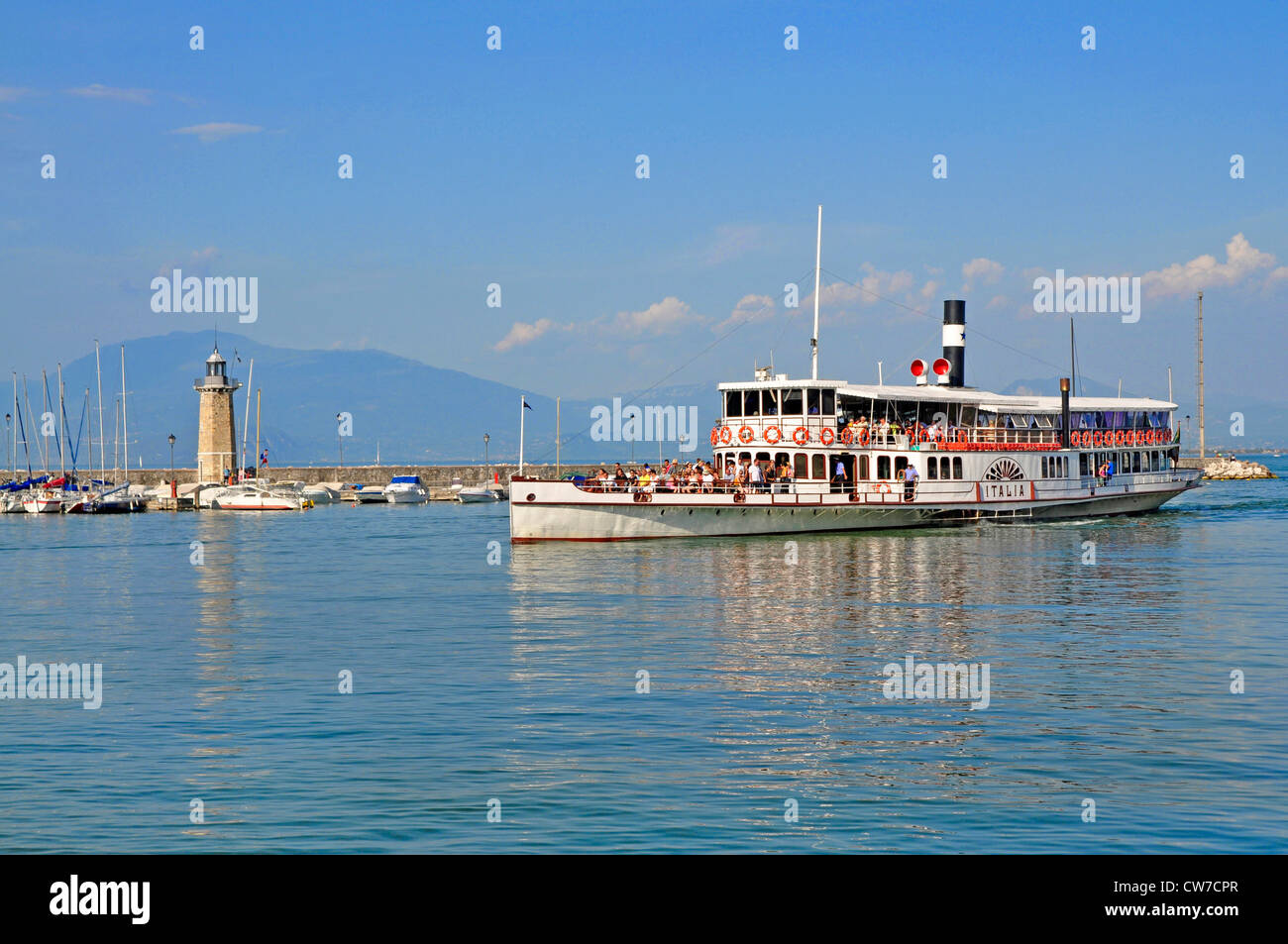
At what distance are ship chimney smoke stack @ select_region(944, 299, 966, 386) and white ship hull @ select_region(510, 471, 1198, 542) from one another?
9038 mm

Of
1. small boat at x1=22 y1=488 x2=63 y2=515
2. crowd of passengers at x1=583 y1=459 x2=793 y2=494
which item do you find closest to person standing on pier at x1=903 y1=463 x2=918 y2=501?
crowd of passengers at x1=583 y1=459 x2=793 y2=494

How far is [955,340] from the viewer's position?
65.2 meters

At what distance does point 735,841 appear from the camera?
1174cm

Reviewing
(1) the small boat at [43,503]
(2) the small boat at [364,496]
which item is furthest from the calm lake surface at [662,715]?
(2) the small boat at [364,496]

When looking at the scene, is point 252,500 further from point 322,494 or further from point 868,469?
point 868,469

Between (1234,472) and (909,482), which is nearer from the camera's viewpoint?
(909,482)

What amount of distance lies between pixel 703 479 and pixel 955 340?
21.1 meters

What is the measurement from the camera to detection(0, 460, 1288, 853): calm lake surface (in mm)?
12523

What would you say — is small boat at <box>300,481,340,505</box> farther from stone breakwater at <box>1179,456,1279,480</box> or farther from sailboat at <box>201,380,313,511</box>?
stone breakwater at <box>1179,456,1279,480</box>

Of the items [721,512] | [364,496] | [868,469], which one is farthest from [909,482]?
[364,496]

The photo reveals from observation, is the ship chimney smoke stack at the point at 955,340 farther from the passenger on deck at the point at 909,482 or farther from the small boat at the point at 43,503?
the small boat at the point at 43,503
